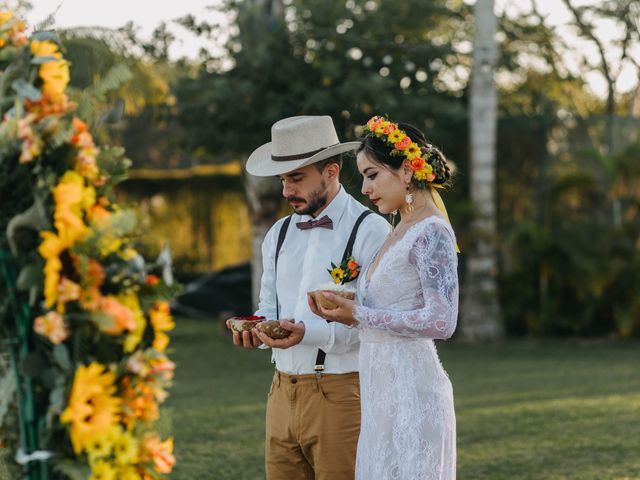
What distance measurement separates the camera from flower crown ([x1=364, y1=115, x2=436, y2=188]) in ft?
12.0

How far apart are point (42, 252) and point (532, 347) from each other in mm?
12029

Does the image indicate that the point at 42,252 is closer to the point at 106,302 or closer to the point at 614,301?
the point at 106,302

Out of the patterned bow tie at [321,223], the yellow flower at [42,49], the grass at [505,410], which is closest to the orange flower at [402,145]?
the patterned bow tie at [321,223]

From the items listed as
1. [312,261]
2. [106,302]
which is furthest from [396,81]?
[106,302]

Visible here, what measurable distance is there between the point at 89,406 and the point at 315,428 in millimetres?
1437

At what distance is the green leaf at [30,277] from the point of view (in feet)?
8.26

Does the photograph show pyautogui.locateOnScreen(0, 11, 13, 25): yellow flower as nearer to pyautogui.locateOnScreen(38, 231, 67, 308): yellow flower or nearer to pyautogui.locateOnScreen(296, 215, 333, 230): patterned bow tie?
pyautogui.locateOnScreen(38, 231, 67, 308): yellow flower

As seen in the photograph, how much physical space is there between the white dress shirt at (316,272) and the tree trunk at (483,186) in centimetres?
1071

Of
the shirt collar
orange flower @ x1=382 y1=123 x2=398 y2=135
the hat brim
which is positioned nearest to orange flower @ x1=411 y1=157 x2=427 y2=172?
orange flower @ x1=382 y1=123 x2=398 y2=135

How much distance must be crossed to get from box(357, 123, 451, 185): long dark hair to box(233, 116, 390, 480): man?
0.98 ft

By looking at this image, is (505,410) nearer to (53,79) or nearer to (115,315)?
(115,315)

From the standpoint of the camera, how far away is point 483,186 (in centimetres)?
1473

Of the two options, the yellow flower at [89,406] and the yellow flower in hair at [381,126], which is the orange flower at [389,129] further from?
the yellow flower at [89,406]

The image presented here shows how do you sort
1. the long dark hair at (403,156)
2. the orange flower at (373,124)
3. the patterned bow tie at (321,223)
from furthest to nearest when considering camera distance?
the patterned bow tie at (321,223)
the orange flower at (373,124)
the long dark hair at (403,156)
